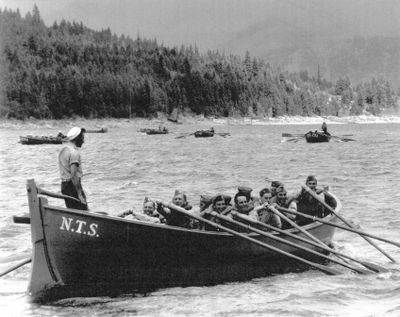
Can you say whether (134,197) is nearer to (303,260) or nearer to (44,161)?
(303,260)

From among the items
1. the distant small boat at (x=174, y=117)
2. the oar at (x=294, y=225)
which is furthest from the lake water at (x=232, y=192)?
the distant small boat at (x=174, y=117)

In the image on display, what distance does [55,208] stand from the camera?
9.73 m

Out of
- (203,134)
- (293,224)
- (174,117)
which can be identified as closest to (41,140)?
(203,134)

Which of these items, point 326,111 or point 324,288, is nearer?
point 324,288

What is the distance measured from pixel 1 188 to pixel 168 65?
16211 centimetres

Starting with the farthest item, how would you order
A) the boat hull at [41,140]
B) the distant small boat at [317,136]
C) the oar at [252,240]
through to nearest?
the boat hull at [41,140] < the distant small boat at [317,136] < the oar at [252,240]

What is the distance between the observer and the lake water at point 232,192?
33.7ft

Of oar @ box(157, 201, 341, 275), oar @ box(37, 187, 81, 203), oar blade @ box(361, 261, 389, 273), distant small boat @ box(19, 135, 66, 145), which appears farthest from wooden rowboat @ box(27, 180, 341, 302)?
distant small boat @ box(19, 135, 66, 145)

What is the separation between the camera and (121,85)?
513 feet

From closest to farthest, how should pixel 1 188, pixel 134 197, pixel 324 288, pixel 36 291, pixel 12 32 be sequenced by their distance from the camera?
pixel 36 291, pixel 324 288, pixel 134 197, pixel 1 188, pixel 12 32

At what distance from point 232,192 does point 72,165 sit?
17.9 meters

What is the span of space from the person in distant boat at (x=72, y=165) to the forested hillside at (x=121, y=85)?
12691cm

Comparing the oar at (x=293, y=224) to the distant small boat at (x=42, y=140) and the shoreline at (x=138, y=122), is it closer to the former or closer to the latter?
the distant small boat at (x=42, y=140)

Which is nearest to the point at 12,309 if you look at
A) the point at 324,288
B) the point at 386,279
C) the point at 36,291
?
the point at 36,291
